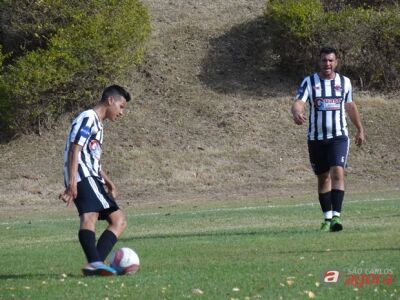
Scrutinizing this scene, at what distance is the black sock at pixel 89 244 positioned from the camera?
9633mm

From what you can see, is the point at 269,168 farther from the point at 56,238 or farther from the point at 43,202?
the point at 56,238

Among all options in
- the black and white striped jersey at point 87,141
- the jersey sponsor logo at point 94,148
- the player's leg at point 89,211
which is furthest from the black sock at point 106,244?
the jersey sponsor logo at point 94,148

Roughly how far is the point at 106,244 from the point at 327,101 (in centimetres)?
458

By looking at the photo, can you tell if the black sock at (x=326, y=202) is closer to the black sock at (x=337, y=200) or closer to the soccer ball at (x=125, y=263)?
the black sock at (x=337, y=200)

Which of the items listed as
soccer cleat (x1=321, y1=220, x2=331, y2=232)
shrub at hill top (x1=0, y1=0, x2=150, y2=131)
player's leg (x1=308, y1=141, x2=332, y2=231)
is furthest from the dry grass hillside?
soccer cleat (x1=321, y1=220, x2=331, y2=232)

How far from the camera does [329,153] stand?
13.5 meters

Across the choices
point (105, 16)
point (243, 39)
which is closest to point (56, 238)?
point (105, 16)

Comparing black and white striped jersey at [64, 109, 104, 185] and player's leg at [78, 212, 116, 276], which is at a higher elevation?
black and white striped jersey at [64, 109, 104, 185]

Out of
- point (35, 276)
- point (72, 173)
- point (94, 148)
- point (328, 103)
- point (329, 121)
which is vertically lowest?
point (35, 276)

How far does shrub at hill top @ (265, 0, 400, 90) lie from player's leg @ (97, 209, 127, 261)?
19569 mm

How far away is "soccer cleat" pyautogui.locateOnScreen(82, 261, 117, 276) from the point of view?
31.0 feet

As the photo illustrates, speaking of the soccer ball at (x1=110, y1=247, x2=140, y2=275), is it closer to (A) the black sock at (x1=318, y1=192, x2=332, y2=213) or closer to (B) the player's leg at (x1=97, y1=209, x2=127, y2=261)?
(B) the player's leg at (x1=97, y1=209, x2=127, y2=261)

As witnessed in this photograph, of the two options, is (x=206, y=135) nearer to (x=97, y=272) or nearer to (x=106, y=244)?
(x=106, y=244)

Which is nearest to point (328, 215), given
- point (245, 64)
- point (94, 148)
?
point (94, 148)
